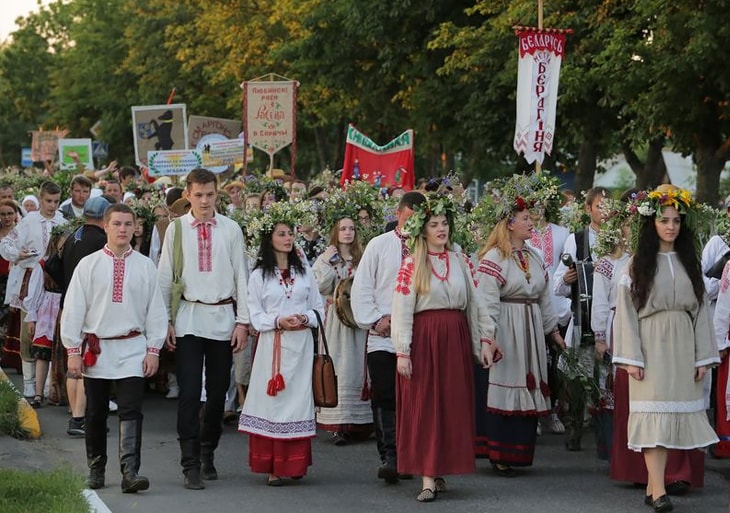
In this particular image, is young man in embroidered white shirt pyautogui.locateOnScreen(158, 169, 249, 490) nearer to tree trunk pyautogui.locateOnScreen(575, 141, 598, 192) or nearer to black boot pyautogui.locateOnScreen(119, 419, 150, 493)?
black boot pyautogui.locateOnScreen(119, 419, 150, 493)

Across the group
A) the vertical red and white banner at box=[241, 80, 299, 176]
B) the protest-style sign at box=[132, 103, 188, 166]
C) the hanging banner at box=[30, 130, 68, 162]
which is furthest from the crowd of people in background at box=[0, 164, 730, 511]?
the hanging banner at box=[30, 130, 68, 162]

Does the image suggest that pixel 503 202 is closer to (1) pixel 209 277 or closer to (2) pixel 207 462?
(1) pixel 209 277

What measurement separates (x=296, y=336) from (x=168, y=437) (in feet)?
7.64

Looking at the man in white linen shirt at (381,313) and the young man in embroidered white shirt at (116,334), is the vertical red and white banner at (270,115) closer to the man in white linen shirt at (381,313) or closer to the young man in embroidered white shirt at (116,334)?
the man in white linen shirt at (381,313)

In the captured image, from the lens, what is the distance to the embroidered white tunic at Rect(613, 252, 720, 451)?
8.73 metres

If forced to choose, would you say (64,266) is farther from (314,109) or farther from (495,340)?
(314,109)

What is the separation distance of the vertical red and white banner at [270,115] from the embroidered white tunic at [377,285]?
10.4 meters

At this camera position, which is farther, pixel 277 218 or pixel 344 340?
pixel 344 340

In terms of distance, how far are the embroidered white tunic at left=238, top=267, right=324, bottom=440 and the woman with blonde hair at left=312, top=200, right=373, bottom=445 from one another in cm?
163

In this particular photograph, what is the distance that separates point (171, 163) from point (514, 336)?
41.4 ft

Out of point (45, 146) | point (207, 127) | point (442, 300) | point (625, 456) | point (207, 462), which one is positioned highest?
point (45, 146)

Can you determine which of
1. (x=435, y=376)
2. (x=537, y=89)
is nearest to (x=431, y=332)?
(x=435, y=376)

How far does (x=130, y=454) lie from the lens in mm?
9055

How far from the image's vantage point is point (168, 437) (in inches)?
452
